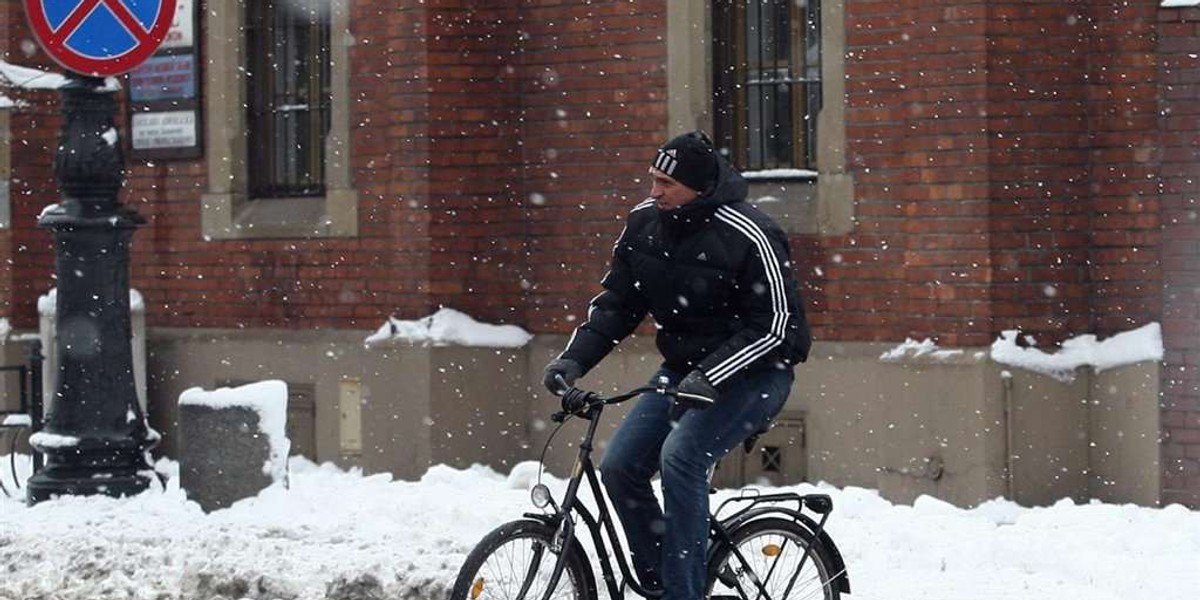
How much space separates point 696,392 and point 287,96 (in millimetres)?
8220

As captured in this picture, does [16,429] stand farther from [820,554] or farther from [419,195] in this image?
[820,554]

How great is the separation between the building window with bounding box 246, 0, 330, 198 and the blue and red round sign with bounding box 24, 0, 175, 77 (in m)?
2.93

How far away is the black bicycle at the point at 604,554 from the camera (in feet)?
22.3

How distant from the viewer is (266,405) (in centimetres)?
1129

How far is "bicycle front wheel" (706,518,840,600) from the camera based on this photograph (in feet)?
24.3

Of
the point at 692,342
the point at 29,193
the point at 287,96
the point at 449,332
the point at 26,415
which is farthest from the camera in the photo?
the point at 29,193

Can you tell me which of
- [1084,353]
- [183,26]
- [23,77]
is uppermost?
[183,26]

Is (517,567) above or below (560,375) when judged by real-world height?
below

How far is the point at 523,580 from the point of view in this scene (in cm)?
683

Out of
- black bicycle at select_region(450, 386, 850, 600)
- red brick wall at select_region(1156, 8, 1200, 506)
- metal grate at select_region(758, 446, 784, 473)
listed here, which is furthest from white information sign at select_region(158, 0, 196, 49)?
black bicycle at select_region(450, 386, 850, 600)

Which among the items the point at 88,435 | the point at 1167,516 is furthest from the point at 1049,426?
the point at 88,435

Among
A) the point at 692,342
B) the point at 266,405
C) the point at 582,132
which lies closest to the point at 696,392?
the point at 692,342

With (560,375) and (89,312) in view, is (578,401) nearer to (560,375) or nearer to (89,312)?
(560,375)

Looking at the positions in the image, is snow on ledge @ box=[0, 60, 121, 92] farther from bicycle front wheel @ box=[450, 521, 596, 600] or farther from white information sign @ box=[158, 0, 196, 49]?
bicycle front wheel @ box=[450, 521, 596, 600]
